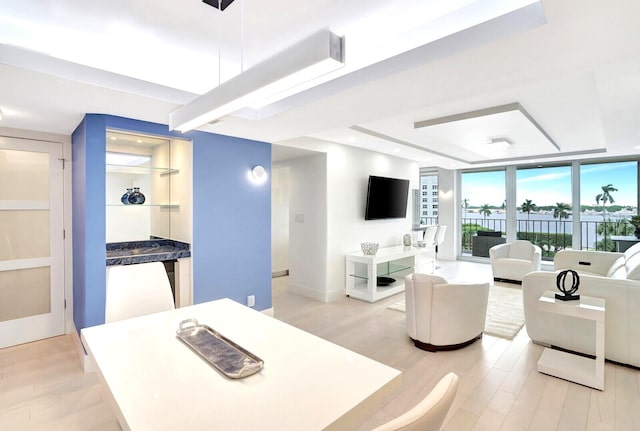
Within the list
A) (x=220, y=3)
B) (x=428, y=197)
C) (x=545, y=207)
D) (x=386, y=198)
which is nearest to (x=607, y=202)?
(x=545, y=207)

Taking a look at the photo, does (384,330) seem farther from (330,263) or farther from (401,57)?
(401,57)

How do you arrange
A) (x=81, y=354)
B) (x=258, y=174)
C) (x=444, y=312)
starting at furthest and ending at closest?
1. (x=258, y=174)
2. (x=444, y=312)
3. (x=81, y=354)

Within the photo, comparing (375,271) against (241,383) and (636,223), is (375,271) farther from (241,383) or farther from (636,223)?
(636,223)

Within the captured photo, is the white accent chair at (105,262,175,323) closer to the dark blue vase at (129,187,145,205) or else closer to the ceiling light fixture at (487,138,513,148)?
the dark blue vase at (129,187,145,205)

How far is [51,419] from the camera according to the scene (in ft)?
7.41

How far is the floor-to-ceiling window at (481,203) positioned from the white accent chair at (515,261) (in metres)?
1.97

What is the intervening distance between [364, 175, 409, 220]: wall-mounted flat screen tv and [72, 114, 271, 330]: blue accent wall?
82.8 inches

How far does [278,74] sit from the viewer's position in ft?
3.65

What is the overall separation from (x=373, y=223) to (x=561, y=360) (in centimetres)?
338


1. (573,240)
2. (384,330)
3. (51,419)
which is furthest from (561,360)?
(573,240)

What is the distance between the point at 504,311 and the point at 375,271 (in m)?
1.80

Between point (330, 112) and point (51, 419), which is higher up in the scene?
point (330, 112)

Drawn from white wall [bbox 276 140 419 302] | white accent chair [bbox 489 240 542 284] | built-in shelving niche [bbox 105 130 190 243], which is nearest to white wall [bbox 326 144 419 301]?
white wall [bbox 276 140 419 302]

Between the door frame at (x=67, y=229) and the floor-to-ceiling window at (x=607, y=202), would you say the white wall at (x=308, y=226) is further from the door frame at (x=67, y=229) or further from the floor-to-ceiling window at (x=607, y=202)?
the floor-to-ceiling window at (x=607, y=202)
